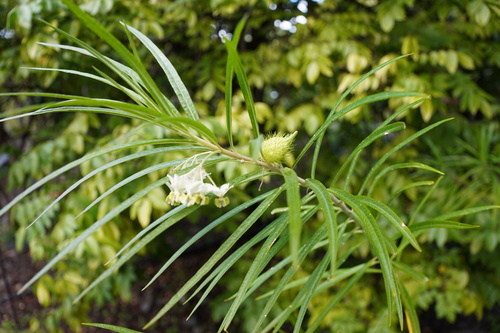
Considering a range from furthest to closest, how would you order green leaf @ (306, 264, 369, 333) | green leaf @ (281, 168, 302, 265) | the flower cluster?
green leaf @ (306, 264, 369, 333) → the flower cluster → green leaf @ (281, 168, 302, 265)

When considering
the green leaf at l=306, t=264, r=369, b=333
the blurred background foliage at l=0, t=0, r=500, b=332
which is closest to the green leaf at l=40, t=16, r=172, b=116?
the green leaf at l=306, t=264, r=369, b=333

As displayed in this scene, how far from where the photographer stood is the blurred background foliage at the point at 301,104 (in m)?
1.25

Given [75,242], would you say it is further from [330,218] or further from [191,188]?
[330,218]

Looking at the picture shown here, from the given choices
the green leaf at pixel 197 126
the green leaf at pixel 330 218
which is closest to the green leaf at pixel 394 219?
the green leaf at pixel 330 218

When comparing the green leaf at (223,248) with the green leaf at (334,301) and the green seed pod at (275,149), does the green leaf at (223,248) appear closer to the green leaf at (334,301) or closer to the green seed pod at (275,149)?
the green seed pod at (275,149)

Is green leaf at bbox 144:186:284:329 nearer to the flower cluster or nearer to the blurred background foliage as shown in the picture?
the flower cluster

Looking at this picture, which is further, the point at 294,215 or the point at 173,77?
the point at 173,77

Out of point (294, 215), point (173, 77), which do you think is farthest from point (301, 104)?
point (294, 215)

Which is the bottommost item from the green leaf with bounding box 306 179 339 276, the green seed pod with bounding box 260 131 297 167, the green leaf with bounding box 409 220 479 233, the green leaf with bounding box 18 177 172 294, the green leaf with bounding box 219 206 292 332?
the green leaf with bounding box 409 220 479 233

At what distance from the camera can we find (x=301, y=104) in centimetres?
157

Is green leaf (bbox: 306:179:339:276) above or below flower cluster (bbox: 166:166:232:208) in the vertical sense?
below

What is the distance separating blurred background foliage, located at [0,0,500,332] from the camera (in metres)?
1.25

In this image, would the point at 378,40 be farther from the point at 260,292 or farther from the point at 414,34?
the point at 260,292

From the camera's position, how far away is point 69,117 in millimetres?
1572
